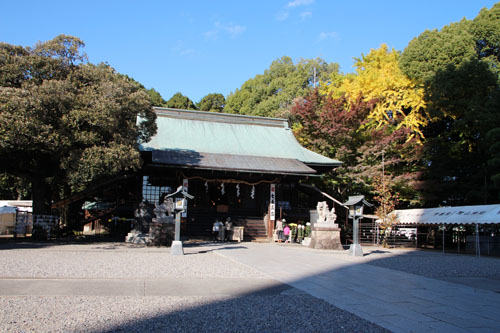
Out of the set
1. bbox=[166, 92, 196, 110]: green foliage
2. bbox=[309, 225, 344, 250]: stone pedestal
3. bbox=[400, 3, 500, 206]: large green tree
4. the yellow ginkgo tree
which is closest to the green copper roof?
the yellow ginkgo tree

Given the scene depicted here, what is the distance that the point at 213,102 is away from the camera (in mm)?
46719

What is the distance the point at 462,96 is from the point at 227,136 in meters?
13.6

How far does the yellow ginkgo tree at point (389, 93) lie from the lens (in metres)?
23.9

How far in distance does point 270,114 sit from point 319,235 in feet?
81.3

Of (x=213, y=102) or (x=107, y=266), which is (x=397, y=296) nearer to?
(x=107, y=266)

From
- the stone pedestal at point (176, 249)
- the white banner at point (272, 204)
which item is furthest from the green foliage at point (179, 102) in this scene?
the stone pedestal at point (176, 249)

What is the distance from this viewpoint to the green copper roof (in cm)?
2153

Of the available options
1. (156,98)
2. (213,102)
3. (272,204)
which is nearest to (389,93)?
(272,204)

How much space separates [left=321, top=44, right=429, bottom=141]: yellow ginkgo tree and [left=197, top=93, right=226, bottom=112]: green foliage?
21582 millimetres

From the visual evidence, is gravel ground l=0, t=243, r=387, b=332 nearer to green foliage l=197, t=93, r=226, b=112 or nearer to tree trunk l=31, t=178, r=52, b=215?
tree trunk l=31, t=178, r=52, b=215

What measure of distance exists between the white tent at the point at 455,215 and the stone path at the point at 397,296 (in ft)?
26.2

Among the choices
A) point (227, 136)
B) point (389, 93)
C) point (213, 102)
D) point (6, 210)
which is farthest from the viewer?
point (213, 102)

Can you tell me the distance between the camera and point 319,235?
50.9 feet

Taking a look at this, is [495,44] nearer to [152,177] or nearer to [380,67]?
[380,67]
